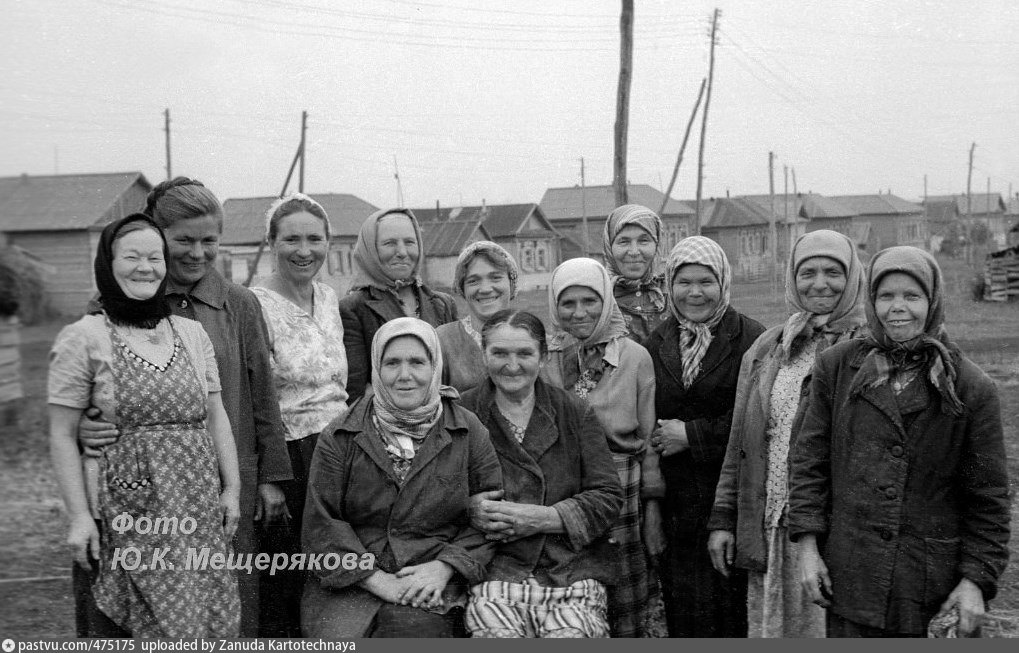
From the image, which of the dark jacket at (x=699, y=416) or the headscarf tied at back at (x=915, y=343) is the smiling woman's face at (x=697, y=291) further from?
the headscarf tied at back at (x=915, y=343)

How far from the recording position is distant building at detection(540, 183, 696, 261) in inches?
1837

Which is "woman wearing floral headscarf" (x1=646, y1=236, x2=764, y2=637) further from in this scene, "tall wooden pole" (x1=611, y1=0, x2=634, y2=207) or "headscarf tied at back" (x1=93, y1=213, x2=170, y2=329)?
"tall wooden pole" (x1=611, y1=0, x2=634, y2=207)

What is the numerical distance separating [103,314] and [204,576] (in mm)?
981

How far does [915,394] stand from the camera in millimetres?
2775

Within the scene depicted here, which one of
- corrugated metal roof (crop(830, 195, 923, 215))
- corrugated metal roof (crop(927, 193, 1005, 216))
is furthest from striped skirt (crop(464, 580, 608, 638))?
corrugated metal roof (crop(927, 193, 1005, 216))

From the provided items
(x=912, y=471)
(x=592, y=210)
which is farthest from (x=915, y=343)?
(x=592, y=210)

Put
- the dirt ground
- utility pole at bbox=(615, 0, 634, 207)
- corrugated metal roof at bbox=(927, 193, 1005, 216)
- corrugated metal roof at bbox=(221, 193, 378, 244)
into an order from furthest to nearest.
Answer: corrugated metal roof at bbox=(927, 193, 1005, 216)
corrugated metal roof at bbox=(221, 193, 378, 244)
utility pole at bbox=(615, 0, 634, 207)
the dirt ground

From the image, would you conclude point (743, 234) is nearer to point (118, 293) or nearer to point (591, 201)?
point (591, 201)

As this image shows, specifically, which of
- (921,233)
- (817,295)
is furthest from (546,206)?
(817,295)

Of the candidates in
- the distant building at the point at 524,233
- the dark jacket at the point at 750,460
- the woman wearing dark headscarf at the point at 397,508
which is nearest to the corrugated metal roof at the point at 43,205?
the woman wearing dark headscarf at the point at 397,508

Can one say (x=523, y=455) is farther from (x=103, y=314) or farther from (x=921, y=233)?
(x=921, y=233)

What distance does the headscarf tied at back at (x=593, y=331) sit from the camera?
3.74 m

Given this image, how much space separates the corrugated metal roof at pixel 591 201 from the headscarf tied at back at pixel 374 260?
42.2 meters

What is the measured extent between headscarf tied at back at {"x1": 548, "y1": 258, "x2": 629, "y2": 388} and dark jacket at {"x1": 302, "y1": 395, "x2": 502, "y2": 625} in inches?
29.6
